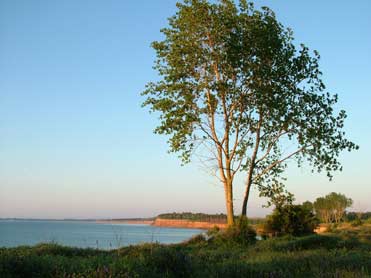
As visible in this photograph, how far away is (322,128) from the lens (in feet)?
78.0

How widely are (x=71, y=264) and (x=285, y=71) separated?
17421 millimetres

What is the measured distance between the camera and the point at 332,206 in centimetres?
9038

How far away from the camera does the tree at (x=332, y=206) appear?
88750 mm

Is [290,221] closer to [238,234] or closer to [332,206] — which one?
[238,234]

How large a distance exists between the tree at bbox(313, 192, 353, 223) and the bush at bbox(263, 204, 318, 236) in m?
63.9

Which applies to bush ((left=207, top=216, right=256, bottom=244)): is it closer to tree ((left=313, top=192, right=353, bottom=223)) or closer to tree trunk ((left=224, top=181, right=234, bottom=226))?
tree trunk ((left=224, top=181, right=234, bottom=226))

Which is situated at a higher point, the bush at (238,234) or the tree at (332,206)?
the tree at (332,206)

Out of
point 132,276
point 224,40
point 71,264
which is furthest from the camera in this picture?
point 224,40

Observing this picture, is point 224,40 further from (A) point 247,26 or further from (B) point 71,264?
(B) point 71,264

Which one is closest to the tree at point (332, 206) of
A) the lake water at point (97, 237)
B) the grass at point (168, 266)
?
the lake water at point (97, 237)

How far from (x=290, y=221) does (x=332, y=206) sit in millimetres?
68986

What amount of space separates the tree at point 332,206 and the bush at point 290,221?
63.9m

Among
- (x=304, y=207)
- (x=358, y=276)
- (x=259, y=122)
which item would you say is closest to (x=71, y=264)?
(x=358, y=276)

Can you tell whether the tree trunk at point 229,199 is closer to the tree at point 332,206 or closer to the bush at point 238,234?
the bush at point 238,234
